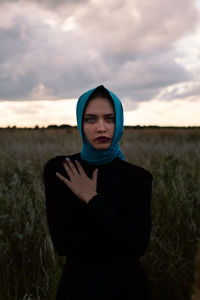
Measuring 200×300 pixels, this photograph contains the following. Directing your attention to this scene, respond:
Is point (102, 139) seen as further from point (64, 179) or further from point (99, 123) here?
point (64, 179)

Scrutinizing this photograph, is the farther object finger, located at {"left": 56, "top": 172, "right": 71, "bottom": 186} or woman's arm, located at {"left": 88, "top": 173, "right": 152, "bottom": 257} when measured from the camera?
finger, located at {"left": 56, "top": 172, "right": 71, "bottom": 186}

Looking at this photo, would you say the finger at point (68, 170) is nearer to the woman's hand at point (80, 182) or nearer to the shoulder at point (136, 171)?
the woman's hand at point (80, 182)

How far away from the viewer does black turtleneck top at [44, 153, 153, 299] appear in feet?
4.20

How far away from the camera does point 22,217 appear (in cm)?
307

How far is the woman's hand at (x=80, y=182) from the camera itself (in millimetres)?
1328

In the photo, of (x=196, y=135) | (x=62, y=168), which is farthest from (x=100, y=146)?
(x=196, y=135)

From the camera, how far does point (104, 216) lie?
1259 mm

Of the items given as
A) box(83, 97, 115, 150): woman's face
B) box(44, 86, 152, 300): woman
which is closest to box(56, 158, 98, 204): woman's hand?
box(44, 86, 152, 300): woman

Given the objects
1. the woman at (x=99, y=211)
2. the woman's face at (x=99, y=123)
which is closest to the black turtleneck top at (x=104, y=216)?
the woman at (x=99, y=211)

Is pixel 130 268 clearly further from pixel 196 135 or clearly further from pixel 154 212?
pixel 196 135

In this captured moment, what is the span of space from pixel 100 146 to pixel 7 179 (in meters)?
3.69

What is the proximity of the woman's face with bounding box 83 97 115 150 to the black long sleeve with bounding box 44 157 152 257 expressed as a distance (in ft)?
0.45

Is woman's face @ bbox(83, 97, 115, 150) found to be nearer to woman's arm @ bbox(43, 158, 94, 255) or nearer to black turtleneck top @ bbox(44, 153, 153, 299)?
black turtleneck top @ bbox(44, 153, 153, 299)

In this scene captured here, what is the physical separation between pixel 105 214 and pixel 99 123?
0.44m
